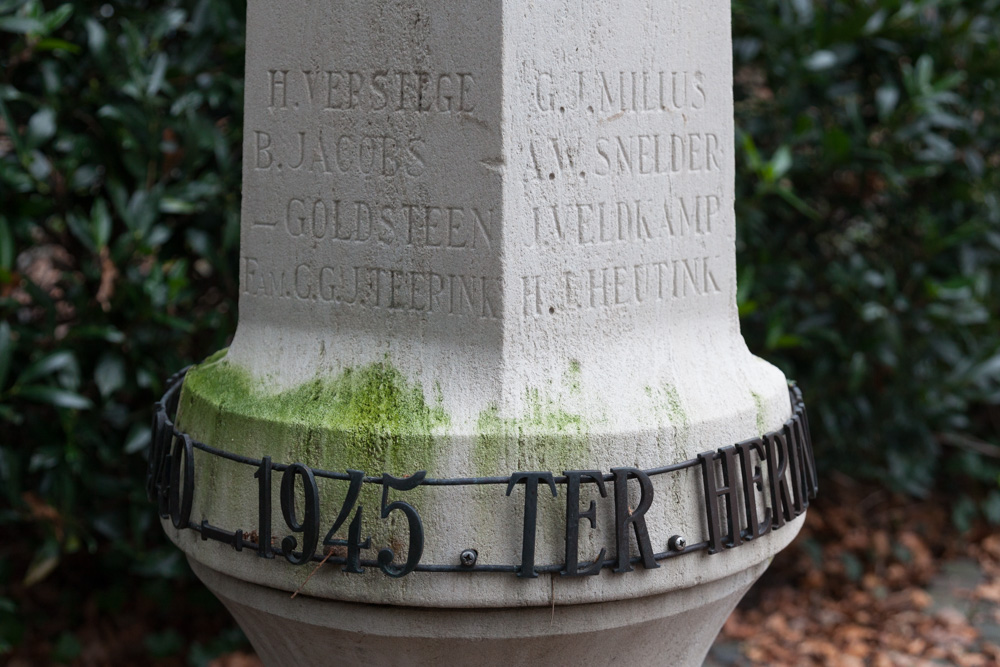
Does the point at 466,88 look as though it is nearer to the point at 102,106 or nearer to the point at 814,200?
the point at 102,106

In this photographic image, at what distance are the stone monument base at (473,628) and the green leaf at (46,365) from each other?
108 cm

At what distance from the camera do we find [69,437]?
3102 millimetres

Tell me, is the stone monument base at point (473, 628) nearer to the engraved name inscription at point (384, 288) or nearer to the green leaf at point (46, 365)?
the engraved name inscription at point (384, 288)

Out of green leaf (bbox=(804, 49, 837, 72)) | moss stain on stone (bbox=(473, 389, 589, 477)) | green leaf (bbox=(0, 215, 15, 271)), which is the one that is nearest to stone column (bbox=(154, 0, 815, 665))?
moss stain on stone (bbox=(473, 389, 589, 477))

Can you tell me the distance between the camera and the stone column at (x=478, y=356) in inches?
73.0

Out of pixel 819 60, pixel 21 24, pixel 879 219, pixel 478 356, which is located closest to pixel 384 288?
pixel 478 356

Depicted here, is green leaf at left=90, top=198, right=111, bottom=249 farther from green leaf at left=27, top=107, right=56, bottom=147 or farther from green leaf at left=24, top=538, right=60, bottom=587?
green leaf at left=24, top=538, right=60, bottom=587

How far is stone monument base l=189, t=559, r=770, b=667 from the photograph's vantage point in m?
1.90

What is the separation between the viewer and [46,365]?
297 cm

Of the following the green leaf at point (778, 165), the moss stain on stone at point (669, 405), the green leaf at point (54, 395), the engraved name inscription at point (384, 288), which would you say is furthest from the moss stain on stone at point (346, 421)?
the green leaf at point (778, 165)

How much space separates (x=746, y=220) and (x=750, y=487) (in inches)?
82.0

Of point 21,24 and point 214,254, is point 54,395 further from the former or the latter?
point 21,24

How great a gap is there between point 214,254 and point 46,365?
0.62 meters

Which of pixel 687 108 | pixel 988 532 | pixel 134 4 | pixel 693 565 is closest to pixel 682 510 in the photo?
pixel 693 565
